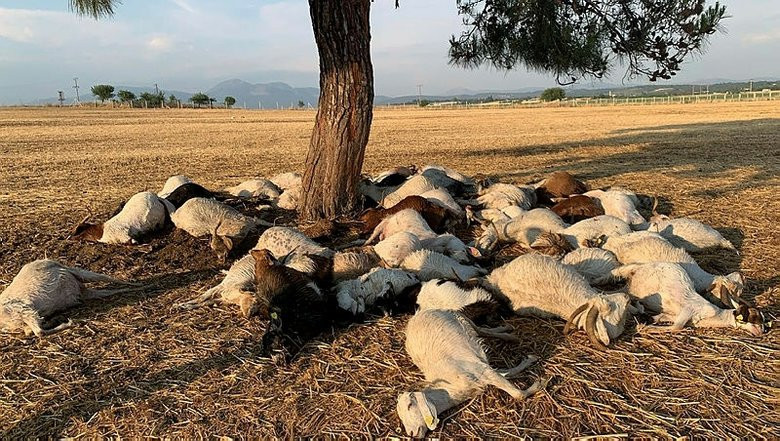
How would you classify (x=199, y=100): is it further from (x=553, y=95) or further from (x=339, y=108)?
(x=339, y=108)

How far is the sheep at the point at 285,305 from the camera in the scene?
3.68 metres

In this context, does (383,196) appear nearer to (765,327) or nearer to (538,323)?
(538,323)

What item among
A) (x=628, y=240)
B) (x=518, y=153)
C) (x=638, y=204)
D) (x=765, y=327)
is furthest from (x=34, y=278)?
(x=518, y=153)

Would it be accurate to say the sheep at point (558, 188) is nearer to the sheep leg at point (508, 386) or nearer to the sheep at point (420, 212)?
the sheep at point (420, 212)

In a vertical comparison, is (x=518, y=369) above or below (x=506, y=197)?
below

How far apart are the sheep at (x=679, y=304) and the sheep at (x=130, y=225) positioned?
4933 mm

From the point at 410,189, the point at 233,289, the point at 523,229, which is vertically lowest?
the point at 233,289

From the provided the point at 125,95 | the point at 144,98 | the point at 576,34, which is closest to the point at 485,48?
the point at 576,34

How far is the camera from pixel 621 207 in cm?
636

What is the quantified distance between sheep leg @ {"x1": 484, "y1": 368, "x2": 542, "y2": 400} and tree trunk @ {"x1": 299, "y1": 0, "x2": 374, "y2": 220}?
425 cm

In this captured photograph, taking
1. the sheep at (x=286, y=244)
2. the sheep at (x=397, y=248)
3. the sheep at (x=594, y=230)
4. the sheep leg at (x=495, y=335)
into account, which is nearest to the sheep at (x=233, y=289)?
the sheep at (x=286, y=244)

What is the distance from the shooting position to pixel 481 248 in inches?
218

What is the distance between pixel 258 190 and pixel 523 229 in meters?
3.94

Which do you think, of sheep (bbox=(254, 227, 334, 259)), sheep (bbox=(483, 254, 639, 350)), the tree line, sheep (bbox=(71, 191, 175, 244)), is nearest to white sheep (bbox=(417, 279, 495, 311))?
sheep (bbox=(483, 254, 639, 350))
